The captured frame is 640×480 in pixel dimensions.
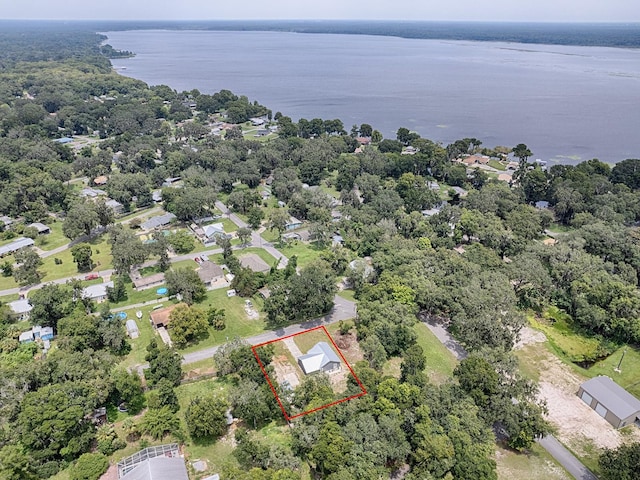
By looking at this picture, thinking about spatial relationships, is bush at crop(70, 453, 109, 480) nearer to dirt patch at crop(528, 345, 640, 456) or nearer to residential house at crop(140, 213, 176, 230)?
dirt patch at crop(528, 345, 640, 456)

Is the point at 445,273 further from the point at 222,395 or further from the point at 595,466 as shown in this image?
the point at 222,395

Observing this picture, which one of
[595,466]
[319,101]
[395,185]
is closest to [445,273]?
[595,466]

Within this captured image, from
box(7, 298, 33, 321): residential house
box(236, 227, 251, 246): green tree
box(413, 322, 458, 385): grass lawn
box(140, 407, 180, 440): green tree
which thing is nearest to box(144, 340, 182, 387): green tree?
box(140, 407, 180, 440): green tree

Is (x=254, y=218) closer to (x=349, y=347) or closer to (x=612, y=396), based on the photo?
(x=349, y=347)

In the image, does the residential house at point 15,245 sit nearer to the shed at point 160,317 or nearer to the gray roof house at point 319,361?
the shed at point 160,317

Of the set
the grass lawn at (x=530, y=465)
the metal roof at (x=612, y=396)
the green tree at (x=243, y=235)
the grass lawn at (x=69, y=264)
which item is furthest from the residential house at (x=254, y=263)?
the metal roof at (x=612, y=396)

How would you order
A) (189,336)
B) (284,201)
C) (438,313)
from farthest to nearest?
(284,201) < (438,313) < (189,336)

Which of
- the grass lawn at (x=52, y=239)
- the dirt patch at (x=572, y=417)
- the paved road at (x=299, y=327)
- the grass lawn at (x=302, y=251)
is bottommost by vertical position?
the grass lawn at (x=52, y=239)

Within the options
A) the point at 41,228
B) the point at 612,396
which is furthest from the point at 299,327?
the point at 41,228
